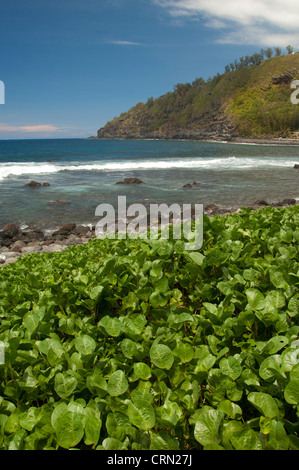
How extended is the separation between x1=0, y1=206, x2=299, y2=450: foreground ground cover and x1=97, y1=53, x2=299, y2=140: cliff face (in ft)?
397

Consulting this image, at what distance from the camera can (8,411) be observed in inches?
59.8

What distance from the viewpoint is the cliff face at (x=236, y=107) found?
401 ft

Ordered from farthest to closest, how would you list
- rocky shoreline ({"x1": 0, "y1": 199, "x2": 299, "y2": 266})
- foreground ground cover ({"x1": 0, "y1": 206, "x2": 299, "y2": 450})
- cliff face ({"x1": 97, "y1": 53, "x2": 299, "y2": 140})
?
cliff face ({"x1": 97, "y1": 53, "x2": 299, "y2": 140}) < rocky shoreline ({"x1": 0, "y1": 199, "x2": 299, "y2": 266}) < foreground ground cover ({"x1": 0, "y1": 206, "x2": 299, "y2": 450})

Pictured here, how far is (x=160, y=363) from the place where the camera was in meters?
1.60

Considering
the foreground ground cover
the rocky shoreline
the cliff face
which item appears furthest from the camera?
the cliff face

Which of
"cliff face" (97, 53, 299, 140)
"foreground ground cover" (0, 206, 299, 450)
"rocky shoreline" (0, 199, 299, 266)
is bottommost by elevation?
"rocky shoreline" (0, 199, 299, 266)

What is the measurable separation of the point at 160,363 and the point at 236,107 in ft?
536

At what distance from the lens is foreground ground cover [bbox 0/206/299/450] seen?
4.17 ft

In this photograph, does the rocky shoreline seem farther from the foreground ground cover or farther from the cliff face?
the cliff face

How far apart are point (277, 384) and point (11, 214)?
19638 mm

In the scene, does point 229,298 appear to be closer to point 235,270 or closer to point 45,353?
point 235,270

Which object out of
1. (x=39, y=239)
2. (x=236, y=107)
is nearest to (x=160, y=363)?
(x=39, y=239)

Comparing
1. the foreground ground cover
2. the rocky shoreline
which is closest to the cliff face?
the rocky shoreline

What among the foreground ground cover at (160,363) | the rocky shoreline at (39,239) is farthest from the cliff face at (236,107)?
the foreground ground cover at (160,363)
